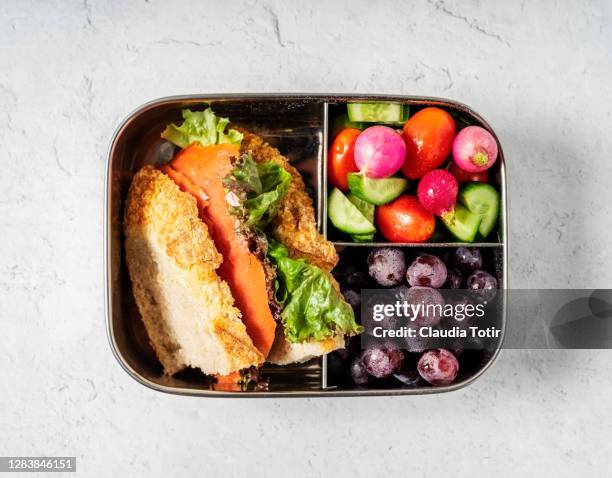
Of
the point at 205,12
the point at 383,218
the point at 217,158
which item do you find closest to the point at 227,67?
the point at 205,12

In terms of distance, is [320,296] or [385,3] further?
[385,3]

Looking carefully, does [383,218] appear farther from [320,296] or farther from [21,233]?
[21,233]

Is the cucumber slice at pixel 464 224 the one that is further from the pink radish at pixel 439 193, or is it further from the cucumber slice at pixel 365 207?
the cucumber slice at pixel 365 207

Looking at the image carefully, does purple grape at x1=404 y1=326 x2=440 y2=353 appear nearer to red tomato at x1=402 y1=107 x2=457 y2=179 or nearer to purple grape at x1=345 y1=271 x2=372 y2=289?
purple grape at x1=345 y1=271 x2=372 y2=289

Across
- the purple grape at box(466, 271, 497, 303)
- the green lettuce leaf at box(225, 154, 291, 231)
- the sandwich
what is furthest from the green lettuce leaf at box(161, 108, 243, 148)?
the purple grape at box(466, 271, 497, 303)

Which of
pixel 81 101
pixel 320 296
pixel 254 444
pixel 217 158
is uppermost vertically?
pixel 81 101

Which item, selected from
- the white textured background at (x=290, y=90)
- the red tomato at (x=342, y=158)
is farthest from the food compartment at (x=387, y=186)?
the white textured background at (x=290, y=90)

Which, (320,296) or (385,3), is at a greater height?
(385,3)

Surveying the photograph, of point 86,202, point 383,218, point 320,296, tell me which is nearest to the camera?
point 320,296

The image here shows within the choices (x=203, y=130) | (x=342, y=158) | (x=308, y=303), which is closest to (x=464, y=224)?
(x=342, y=158)
